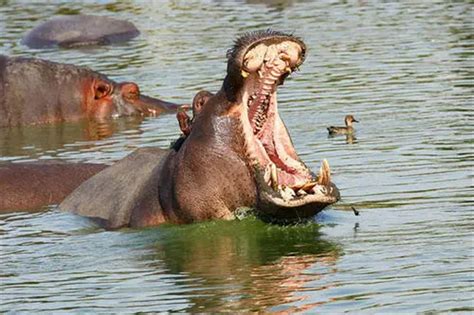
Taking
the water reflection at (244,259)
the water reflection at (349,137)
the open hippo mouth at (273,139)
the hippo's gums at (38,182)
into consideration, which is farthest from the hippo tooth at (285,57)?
the water reflection at (349,137)

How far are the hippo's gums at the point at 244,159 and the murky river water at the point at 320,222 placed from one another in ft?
0.53

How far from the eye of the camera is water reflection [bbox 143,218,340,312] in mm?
7652

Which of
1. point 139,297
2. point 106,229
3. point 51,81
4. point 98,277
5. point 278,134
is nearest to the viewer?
point 139,297

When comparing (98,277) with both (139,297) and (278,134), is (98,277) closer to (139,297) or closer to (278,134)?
(139,297)

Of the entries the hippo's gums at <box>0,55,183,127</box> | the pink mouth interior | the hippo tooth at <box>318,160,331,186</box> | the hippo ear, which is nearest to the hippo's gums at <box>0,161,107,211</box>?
the pink mouth interior

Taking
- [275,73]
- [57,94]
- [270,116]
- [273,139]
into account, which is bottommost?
[57,94]

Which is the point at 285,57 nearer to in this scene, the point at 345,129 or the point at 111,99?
the point at 345,129

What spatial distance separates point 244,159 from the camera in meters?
9.11

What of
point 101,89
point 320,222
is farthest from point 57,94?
point 320,222

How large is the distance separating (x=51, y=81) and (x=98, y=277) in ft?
29.0

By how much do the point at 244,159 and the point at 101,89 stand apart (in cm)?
829

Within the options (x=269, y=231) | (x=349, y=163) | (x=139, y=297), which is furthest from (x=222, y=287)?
(x=349, y=163)

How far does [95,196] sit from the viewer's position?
34.9 feet

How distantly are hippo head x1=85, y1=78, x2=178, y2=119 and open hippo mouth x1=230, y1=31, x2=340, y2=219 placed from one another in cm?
778
